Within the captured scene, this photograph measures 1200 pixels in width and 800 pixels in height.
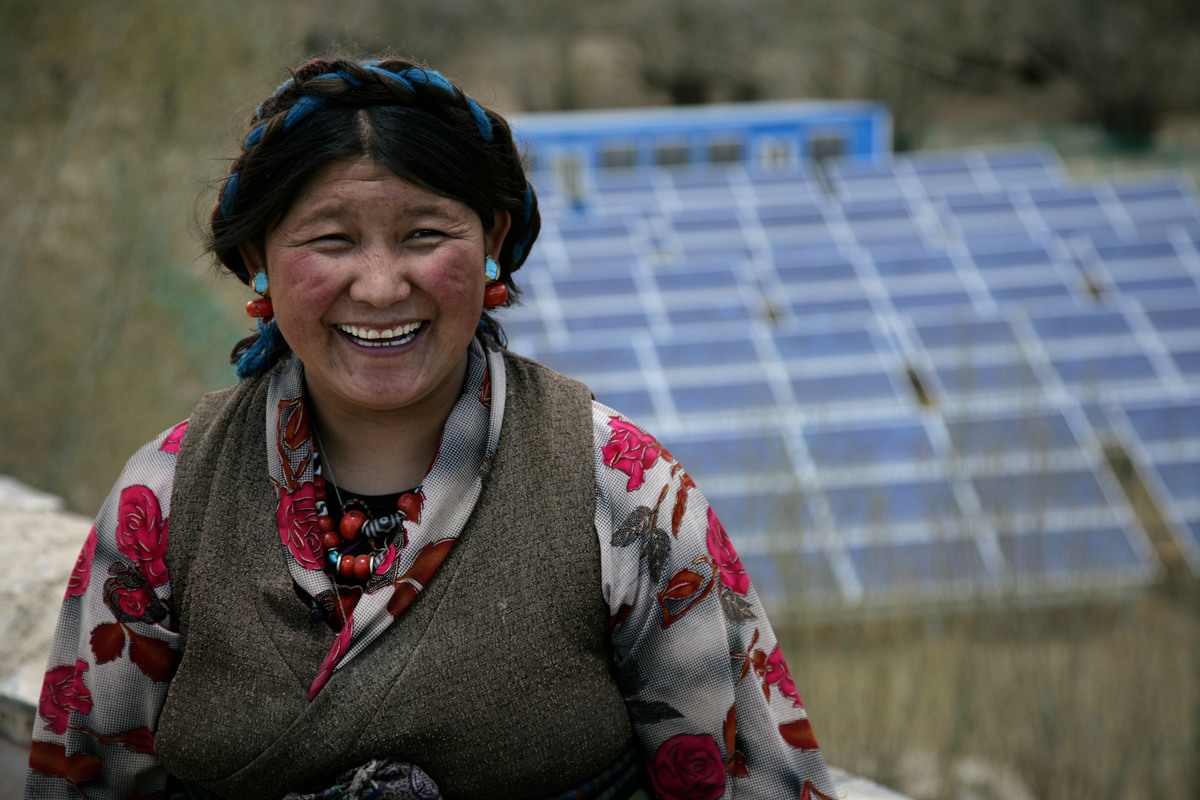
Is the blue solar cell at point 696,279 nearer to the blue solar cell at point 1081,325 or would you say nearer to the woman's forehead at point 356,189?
the blue solar cell at point 1081,325

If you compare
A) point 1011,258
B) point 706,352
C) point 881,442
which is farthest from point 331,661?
point 1011,258

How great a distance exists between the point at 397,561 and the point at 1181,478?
25.6 feet

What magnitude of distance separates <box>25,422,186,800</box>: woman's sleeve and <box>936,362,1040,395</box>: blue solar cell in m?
3.66

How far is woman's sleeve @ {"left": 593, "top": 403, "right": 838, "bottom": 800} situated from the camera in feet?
5.10

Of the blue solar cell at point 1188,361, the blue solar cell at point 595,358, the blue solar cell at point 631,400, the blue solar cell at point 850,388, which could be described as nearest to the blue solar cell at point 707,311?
the blue solar cell at point 595,358

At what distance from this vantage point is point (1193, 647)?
15.5 feet

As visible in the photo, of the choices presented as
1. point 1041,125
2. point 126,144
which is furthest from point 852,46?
point 126,144

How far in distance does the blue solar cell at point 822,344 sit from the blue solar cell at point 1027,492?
344cm

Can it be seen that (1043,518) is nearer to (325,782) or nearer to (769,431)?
(769,431)

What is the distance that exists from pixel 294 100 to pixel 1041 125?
22.9 metres

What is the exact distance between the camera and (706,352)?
341 inches

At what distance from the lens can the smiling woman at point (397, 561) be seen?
1.47 meters

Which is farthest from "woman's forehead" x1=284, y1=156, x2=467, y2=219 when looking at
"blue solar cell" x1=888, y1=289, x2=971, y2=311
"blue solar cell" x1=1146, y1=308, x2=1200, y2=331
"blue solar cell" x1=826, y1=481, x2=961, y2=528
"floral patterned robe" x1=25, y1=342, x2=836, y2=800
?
"blue solar cell" x1=1146, y1=308, x2=1200, y2=331

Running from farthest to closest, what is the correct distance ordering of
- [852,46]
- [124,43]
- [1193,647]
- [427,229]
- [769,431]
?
[852,46], [124,43], [769,431], [1193,647], [427,229]
